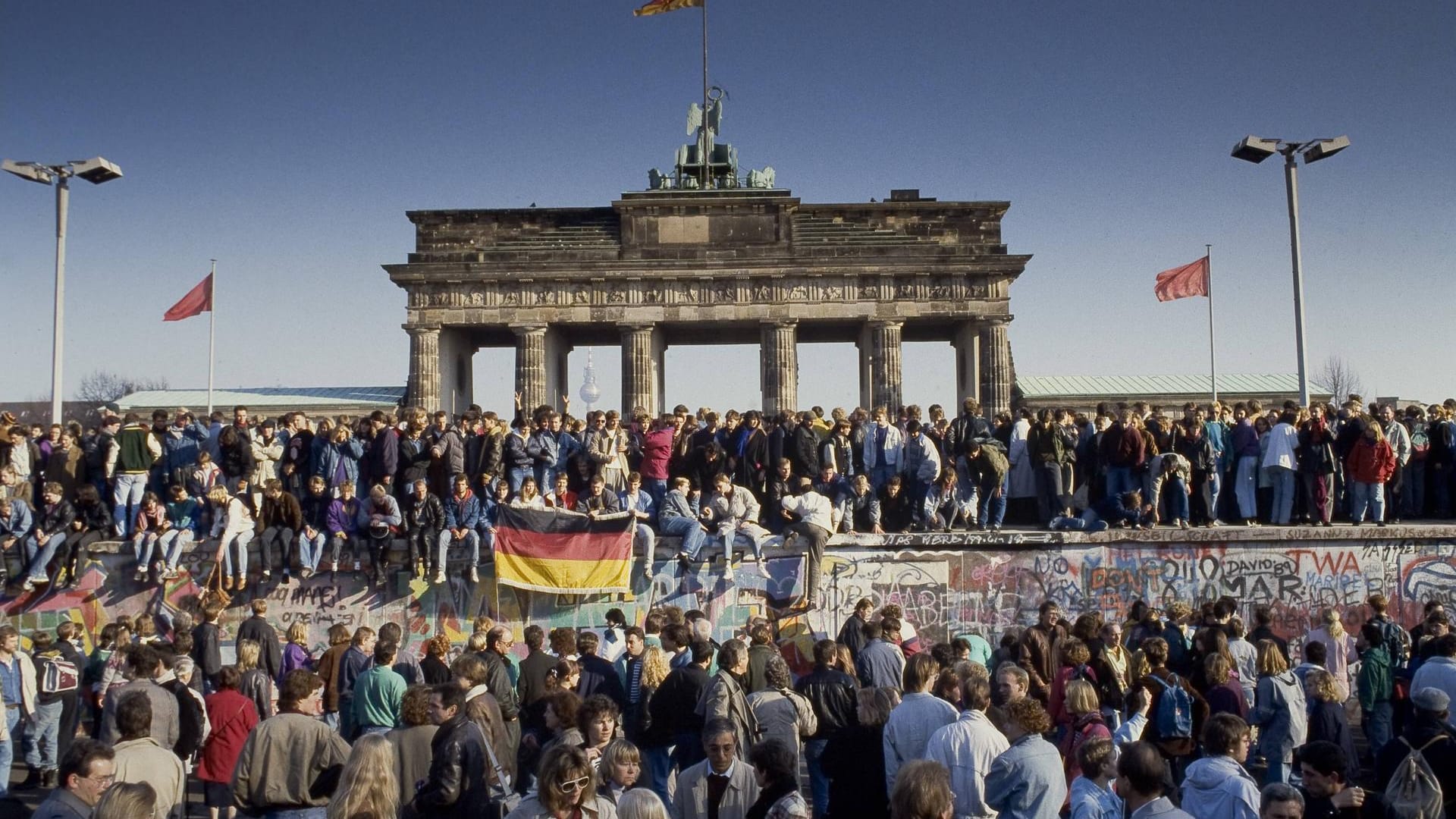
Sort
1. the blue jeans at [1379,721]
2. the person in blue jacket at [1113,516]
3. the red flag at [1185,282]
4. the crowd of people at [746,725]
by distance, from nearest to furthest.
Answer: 1. the crowd of people at [746,725]
2. the blue jeans at [1379,721]
3. the person in blue jacket at [1113,516]
4. the red flag at [1185,282]

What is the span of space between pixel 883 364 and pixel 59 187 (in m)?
28.4

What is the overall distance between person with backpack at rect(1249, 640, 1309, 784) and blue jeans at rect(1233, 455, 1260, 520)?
8.50 metres

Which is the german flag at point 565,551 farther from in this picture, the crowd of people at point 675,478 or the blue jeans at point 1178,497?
the blue jeans at point 1178,497

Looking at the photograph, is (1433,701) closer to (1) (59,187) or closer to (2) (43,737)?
(2) (43,737)

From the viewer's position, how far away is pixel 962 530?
1656 centimetres

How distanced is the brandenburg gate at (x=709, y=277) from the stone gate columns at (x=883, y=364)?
65mm

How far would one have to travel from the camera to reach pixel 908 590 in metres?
16.3

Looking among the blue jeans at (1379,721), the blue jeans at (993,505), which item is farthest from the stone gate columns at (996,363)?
the blue jeans at (1379,721)

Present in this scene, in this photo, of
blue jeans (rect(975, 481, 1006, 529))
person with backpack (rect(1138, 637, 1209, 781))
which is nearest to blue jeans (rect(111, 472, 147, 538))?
blue jeans (rect(975, 481, 1006, 529))

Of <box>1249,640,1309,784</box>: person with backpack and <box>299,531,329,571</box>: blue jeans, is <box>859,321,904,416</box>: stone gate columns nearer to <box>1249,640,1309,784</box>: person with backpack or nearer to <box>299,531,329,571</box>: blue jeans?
<box>299,531,329,571</box>: blue jeans

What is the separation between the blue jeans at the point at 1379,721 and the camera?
10.3 meters

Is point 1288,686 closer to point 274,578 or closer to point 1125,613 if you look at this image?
point 1125,613

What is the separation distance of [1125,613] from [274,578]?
11709 millimetres

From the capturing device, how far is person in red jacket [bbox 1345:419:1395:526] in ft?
54.6
